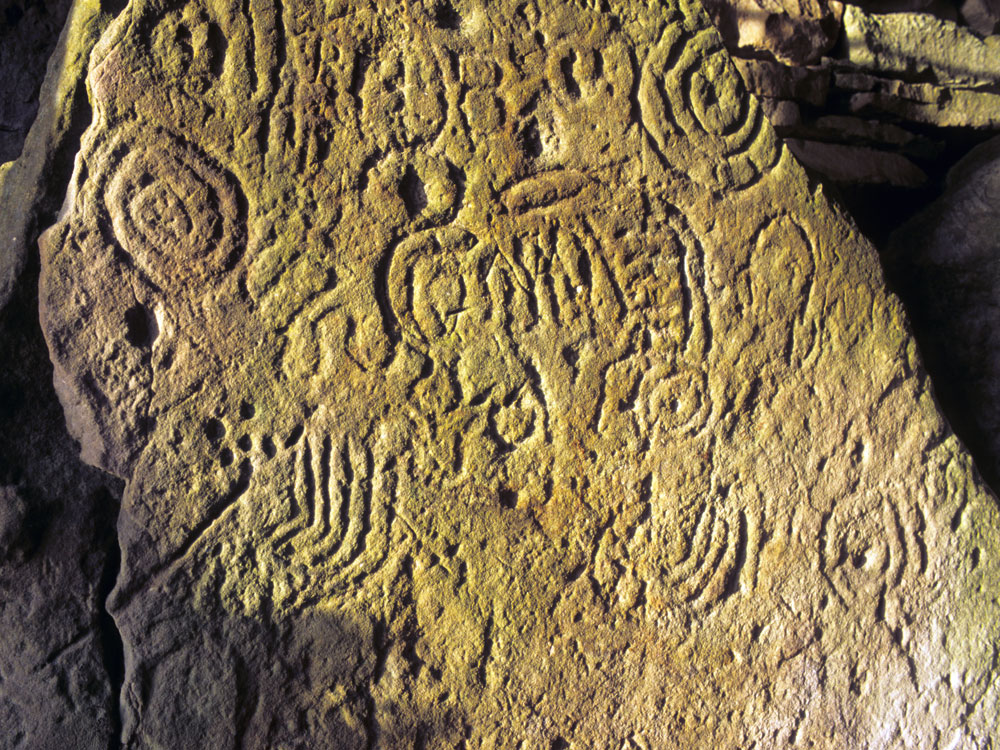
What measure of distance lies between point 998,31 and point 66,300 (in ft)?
11.7

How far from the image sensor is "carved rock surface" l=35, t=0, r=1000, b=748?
1480mm

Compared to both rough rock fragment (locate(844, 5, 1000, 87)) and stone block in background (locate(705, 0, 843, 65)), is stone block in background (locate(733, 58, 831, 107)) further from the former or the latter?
rough rock fragment (locate(844, 5, 1000, 87))

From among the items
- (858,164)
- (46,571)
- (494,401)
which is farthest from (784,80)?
(46,571)

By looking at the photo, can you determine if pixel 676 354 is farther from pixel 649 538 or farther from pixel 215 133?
pixel 215 133

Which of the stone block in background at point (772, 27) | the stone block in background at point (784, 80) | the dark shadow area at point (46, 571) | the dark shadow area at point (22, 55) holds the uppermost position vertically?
the stone block in background at point (772, 27)

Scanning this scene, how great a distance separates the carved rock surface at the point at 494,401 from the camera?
148 centimetres

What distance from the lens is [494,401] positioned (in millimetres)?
1614

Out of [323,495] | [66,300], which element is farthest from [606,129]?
[66,300]

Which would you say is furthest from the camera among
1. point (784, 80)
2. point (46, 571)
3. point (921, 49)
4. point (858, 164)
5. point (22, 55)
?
point (921, 49)

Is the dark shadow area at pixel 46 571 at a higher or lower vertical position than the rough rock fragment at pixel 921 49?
lower

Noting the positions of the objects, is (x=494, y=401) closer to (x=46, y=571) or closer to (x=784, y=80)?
(x=46, y=571)

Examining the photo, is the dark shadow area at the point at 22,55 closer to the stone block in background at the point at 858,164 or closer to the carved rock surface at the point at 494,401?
the carved rock surface at the point at 494,401

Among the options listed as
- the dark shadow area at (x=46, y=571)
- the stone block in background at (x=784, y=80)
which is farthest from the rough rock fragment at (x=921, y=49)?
the dark shadow area at (x=46, y=571)

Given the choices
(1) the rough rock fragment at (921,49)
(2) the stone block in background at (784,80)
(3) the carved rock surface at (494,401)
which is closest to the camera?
(3) the carved rock surface at (494,401)
